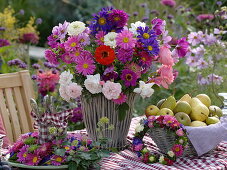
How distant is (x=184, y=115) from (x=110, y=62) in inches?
16.4

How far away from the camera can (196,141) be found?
1.83 metres

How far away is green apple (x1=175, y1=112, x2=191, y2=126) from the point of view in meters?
1.88

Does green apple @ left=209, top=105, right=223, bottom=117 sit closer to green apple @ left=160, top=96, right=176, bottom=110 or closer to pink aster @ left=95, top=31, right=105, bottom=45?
green apple @ left=160, top=96, right=176, bottom=110

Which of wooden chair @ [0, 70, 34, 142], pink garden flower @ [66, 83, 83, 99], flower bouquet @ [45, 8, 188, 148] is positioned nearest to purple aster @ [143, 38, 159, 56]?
A: flower bouquet @ [45, 8, 188, 148]

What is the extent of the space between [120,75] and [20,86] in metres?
0.82

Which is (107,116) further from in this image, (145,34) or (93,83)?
(145,34)

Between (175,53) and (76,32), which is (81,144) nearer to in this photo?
(76,32)

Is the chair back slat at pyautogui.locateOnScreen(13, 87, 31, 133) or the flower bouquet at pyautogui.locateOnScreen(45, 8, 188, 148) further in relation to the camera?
the chair back slat at pyautogui.locateOnScreen(13, 87, 31, 133)

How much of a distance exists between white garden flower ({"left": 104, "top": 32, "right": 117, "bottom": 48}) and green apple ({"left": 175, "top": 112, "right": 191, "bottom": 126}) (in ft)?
1.38

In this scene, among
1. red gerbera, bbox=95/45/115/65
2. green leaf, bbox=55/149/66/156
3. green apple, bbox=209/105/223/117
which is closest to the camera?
green leaf, bbox=55/149/66/156

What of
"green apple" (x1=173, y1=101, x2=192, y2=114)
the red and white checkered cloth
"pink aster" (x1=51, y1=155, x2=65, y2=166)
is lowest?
the red and white checkered cloth

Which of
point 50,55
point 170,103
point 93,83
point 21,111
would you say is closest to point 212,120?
point 170,103

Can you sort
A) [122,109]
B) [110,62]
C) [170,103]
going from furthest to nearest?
[170,103] → [122,109] → [110,62]

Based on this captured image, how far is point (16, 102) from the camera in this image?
2418mm
